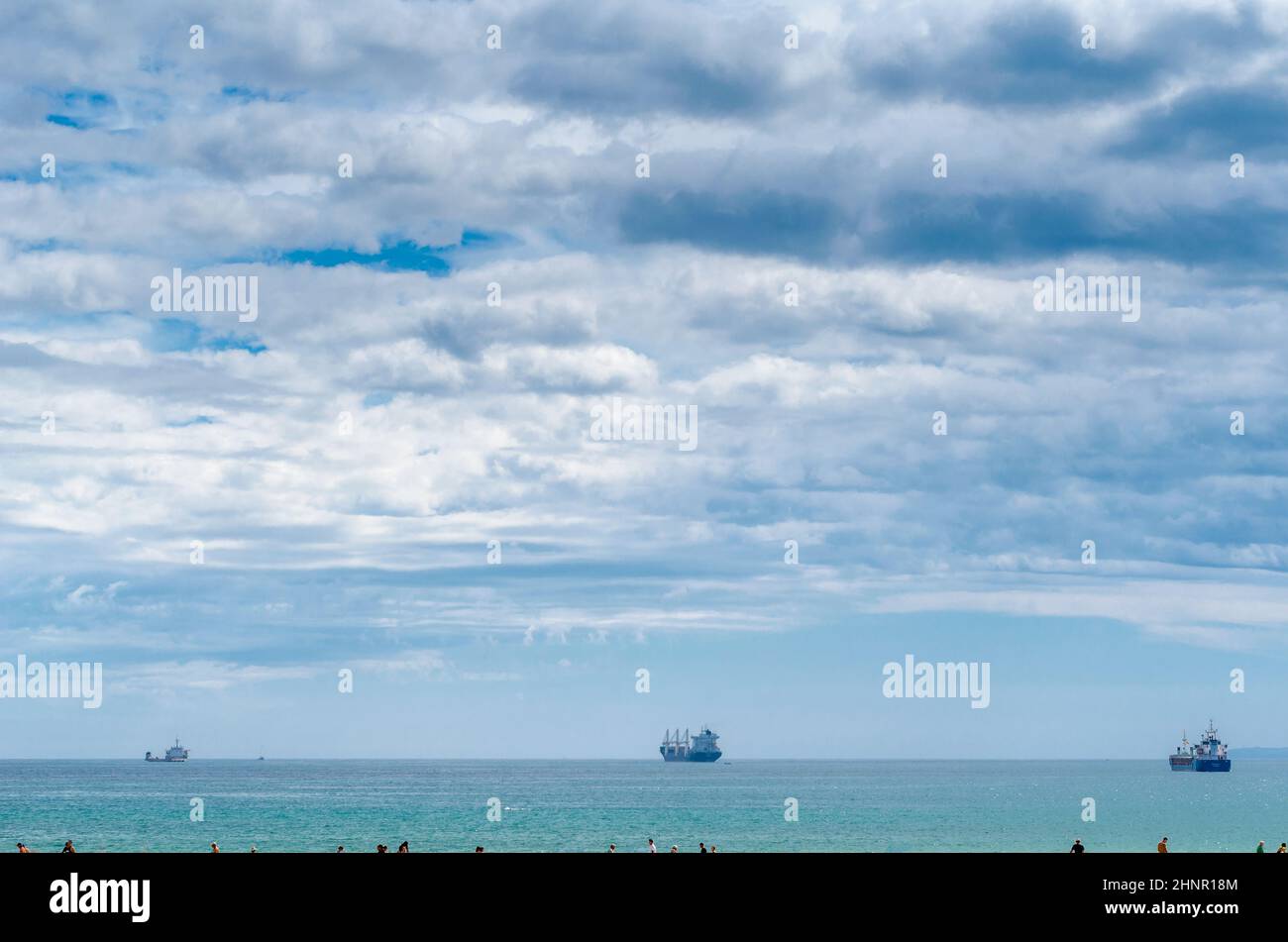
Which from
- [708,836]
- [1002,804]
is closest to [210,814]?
[708,836]

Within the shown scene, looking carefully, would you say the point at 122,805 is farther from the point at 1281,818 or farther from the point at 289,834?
the point at 1281,818

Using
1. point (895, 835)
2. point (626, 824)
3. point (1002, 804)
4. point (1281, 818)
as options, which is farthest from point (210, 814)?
point (1281, 818)
